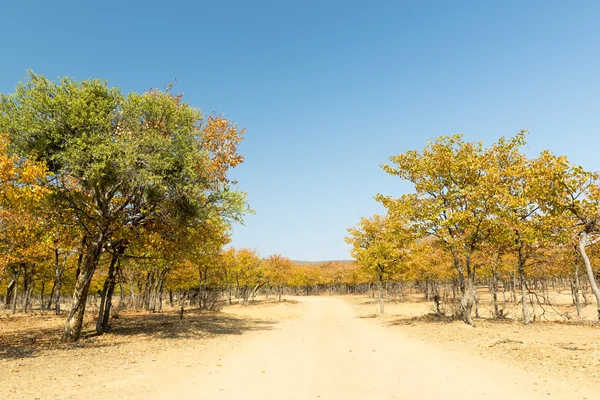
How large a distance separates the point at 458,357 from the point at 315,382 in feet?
19.8

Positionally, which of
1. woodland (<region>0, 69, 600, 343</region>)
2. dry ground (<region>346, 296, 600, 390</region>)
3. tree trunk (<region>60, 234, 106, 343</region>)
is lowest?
dry ground (<region>346, 296, 600, 390</region>)

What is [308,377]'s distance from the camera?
9281 millimetres

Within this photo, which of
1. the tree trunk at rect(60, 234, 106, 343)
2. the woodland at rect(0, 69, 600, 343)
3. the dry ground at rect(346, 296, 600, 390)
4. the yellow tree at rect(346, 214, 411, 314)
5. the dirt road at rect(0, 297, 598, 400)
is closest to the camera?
the dirt road at rect(0, 297, 598, 400)

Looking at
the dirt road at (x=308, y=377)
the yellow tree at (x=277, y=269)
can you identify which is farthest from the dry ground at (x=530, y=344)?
the yellow tree at (x=277, y=269)

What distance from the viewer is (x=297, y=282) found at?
87.0 metres

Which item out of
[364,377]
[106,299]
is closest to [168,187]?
[106,299]

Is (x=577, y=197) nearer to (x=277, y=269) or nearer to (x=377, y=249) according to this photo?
(x=377, y=249)

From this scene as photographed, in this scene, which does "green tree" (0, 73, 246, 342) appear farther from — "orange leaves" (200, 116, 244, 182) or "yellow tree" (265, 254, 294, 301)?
"yellow tree" (265, 254, 294, 301)

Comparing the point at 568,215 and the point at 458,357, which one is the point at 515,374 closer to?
the point at 458,357

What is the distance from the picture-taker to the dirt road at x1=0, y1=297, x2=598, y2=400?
758cm

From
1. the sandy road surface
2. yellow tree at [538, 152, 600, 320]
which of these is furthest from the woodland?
the sandy road surface

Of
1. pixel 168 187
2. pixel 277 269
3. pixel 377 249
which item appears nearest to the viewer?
pixel 168 187

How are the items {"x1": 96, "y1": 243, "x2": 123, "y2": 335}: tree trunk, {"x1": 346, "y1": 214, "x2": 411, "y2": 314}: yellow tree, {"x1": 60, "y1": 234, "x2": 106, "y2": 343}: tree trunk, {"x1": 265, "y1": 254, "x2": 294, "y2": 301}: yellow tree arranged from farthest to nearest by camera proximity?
{"x1": 265, "y1": 254, "x2": 294, "y2": 301}: yellow tree, {"x1": 346, "y1": 214, "x2": 411, "y2": 314}: yellow tree, {"x1": 96, "y1": 243, "x2": 123, "y2": 335}: tree trunk, {"x1": 60, "y1": 234, "x2": 106, "y2": 343}: tree trunk

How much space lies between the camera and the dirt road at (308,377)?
7582mm
